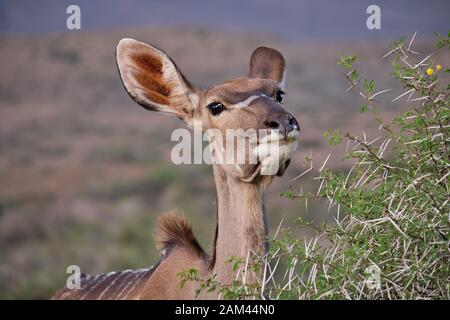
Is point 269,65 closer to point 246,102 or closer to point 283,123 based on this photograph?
point 246,102

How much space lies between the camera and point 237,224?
26.9 ft

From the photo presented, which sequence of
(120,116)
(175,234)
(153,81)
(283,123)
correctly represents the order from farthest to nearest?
(120,116), (175,234), (153,81), (283,123)

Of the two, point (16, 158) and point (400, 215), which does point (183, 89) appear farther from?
point (16, 158)

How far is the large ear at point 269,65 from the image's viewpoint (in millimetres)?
9477

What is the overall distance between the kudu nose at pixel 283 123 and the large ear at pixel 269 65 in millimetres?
1714

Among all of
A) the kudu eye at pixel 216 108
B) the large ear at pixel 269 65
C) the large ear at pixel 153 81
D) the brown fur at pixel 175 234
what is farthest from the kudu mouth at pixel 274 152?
the large ear at pixel 269 65

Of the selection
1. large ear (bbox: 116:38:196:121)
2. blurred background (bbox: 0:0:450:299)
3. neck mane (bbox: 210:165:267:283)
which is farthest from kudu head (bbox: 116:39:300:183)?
blurred background (bbox: 0:0:450:299)

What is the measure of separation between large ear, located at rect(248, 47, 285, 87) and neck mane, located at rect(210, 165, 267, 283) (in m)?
1.49

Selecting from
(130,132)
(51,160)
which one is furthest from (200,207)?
(130,132)

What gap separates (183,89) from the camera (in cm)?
886

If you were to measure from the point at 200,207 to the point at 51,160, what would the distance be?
59.4 feet

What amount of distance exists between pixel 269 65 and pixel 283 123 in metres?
1.93

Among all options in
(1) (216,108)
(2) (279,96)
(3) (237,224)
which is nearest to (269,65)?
(2) (279,96)
